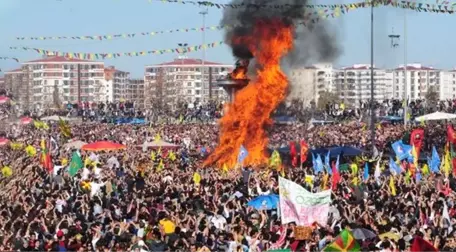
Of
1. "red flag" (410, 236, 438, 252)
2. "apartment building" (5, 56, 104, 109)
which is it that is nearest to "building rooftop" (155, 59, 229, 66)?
"apartment building" (5, 56, 104, 109)

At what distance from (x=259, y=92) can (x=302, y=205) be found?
65.6ft

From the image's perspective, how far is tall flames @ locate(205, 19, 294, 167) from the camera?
35.2 m

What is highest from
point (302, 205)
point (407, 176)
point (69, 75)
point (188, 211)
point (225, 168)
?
point (69, 75)

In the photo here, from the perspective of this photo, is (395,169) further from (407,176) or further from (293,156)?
(293,156)

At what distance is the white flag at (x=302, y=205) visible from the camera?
1559 cm

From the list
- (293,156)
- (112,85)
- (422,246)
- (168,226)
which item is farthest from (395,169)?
(112,85)

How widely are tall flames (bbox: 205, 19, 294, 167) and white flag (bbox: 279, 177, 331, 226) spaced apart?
19308 millimetres

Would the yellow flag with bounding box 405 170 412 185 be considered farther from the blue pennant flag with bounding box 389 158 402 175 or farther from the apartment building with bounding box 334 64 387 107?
the apartment building with bounding box 334 64 387 107

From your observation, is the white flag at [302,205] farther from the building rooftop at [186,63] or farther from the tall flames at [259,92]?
the building rooftop at [186,63]

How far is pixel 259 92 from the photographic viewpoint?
35.5 meters

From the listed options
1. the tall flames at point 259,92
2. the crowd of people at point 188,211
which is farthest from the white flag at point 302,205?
the tall flames at point 259,92

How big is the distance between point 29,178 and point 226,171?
7.32 meters

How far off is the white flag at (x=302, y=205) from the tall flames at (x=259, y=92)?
1931cm

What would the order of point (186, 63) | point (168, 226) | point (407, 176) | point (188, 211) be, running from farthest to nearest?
1. point (186, 63)
2. point (407, 176)
3. point (188, 211)
4. point (168, 226)
